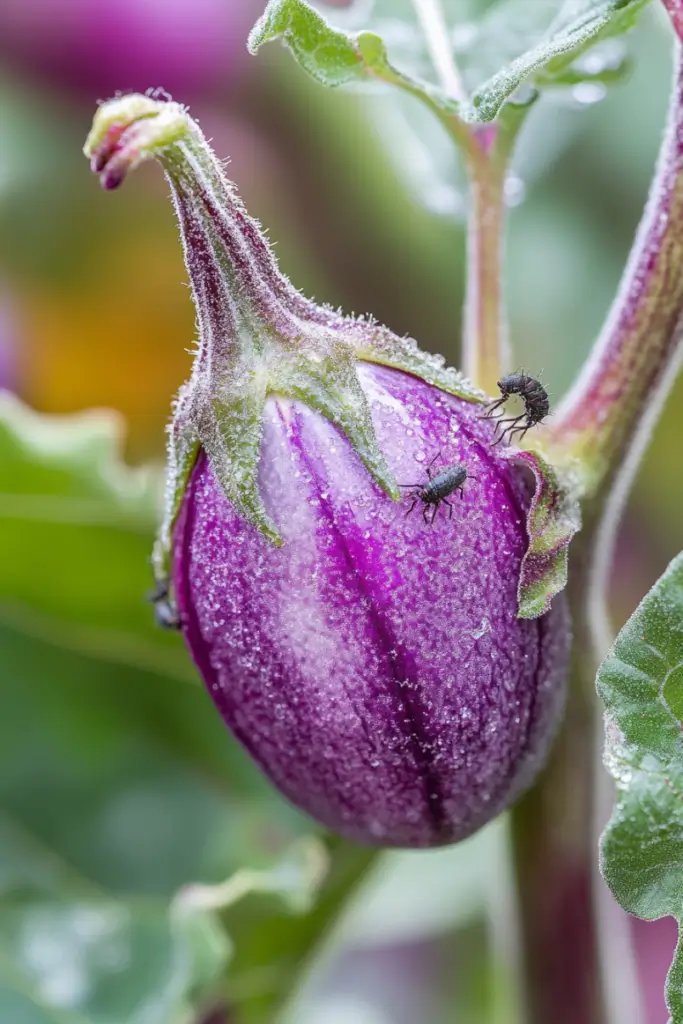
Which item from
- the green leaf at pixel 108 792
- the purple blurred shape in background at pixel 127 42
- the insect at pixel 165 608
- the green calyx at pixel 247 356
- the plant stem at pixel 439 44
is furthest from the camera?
the purple blurred shape in background at pixel 127 42

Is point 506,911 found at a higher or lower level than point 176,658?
lower

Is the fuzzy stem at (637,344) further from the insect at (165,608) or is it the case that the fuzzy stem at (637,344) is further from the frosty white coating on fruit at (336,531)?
the insect at (165,608)

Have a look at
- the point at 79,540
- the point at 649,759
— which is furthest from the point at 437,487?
the point at 79,540

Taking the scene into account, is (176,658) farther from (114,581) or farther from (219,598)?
(219,598)

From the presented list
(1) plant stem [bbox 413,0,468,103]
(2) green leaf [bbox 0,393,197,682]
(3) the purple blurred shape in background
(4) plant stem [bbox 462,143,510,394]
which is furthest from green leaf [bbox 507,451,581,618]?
(3) the purple blurred shape in background

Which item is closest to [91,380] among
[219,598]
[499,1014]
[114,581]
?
[114,581]

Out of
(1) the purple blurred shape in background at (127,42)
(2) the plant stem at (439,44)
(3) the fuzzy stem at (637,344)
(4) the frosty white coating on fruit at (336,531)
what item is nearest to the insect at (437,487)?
(4) the frosty white coating on fruit at (336,531)

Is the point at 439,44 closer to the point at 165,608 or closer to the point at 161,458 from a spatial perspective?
the point at 165,608
